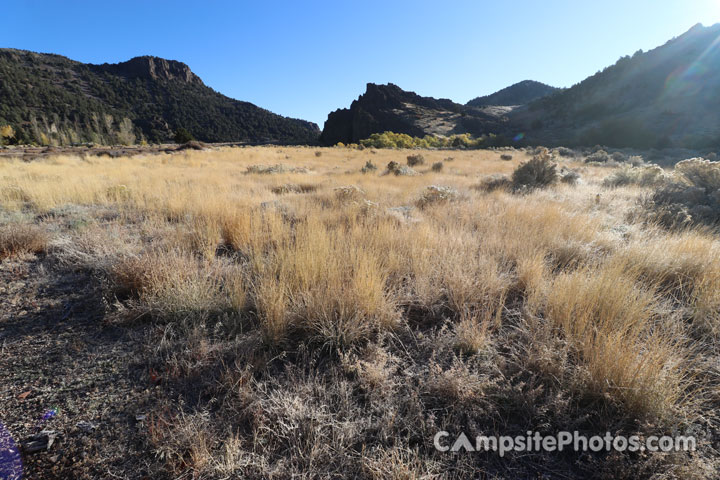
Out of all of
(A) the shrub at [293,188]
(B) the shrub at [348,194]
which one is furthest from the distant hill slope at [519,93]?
(B) the shrub at [348,194]

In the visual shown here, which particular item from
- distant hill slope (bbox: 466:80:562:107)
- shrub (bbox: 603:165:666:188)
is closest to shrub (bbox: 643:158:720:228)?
shrub (bbox: 603:165:666:188)

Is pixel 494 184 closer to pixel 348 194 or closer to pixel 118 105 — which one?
pixel 348 194

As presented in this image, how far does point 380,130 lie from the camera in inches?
2655

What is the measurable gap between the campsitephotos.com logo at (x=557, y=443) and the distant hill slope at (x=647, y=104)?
37.1m

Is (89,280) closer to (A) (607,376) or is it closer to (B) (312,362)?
(B) (312,362)

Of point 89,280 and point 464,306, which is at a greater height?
point 89,280

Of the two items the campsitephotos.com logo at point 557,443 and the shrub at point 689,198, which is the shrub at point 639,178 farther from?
the campsitephotos.com logo at point 557,443

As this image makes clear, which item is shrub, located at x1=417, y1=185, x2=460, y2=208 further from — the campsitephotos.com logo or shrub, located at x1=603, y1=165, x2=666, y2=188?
shrub, located at x1=603, y1=165, x2=666, y2=188

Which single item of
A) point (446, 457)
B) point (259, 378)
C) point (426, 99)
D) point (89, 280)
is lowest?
point (446, 457)

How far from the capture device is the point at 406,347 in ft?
6.58

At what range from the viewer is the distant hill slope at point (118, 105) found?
43163 millimetres

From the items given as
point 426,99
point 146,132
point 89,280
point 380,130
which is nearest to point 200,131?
point 146,132

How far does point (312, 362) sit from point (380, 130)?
71.5m

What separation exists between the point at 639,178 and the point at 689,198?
2.72 m
